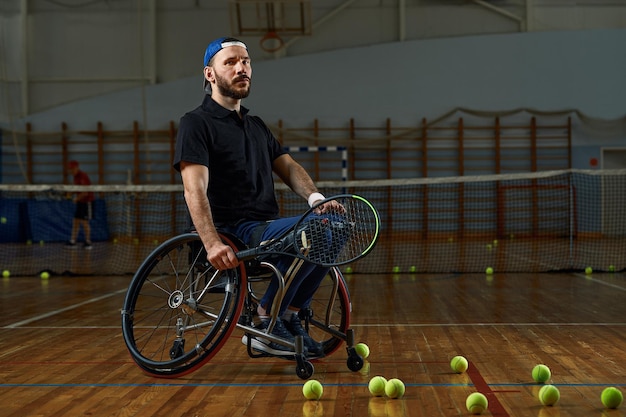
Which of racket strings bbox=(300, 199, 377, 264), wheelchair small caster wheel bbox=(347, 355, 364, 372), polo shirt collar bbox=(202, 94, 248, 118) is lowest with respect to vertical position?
wheelchair small caster wheel bbox=(347, 355, 364, 372)

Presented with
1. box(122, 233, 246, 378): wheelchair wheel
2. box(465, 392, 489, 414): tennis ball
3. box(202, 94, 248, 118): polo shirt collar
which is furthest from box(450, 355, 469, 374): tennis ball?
box(202, 94, 248, 118): polo shirt collar

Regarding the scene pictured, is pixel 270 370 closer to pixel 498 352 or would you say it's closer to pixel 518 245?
pixel 498 352

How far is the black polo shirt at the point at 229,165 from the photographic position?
12.8 feet

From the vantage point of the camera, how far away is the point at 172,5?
1822 centimetres

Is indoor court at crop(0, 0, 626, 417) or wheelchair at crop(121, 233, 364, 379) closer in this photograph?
wheelchair at crop(121, 233, 364, 379)

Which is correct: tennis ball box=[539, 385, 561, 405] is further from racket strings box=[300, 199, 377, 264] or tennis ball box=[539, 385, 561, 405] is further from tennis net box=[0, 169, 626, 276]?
tennis net box=[0, 169, 626, 276]

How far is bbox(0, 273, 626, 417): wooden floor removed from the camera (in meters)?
3.29

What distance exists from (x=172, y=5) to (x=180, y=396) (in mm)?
15875

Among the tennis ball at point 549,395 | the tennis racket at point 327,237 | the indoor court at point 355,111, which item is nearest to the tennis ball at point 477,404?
the tennis ball at point 549,395

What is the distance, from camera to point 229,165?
Result: 12.9 ft

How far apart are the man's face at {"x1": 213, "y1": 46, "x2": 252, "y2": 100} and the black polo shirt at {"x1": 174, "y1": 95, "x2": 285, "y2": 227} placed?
0.10 meters

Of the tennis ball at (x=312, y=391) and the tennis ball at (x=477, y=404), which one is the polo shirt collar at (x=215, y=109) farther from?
the tennis ball at (x=477, y=404)

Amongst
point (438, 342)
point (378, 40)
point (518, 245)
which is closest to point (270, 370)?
point (438, 342)

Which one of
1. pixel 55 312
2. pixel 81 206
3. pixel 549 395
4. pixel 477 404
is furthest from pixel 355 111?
pixel 477 404
